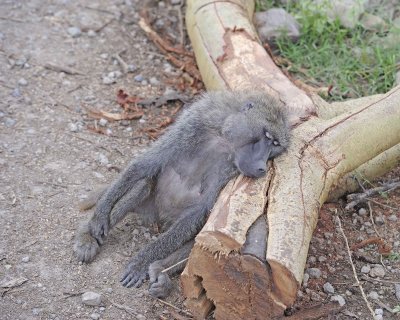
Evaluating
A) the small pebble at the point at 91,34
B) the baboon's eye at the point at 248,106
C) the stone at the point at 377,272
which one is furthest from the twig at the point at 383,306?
the small pebble at the point at 91,34

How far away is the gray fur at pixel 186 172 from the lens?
12.7 feet

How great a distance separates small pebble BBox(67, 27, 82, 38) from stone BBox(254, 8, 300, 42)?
1.51m

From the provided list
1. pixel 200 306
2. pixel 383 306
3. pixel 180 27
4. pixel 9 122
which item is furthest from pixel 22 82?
pixel 383 306

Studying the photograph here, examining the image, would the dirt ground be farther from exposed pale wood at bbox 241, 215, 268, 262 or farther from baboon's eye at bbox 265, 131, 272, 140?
baboon's eye at bbox 265, 131, 272, 140

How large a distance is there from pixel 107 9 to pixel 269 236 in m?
3.58

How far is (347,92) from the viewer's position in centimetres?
550

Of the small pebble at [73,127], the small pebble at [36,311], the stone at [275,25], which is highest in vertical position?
the stone at [275,25]

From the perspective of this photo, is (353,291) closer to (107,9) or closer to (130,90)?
(130,90)

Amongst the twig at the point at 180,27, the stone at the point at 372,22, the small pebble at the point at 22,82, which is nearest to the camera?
the small pebble at the point at 22,82

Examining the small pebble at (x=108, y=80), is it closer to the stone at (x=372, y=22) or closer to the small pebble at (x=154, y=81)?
the small pebble at (x=154, y=81)

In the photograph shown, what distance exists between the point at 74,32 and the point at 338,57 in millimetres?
2219

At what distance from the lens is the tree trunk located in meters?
3.20

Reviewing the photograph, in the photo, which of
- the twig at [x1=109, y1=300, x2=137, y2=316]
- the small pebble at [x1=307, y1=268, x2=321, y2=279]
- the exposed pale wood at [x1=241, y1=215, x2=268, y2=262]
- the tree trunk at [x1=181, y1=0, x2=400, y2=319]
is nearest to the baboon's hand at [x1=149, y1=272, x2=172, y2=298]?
the twig at [x1=109, y1=300, x2=137, y2=316]

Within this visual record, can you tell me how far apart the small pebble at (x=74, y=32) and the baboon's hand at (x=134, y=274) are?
8.48 ft
